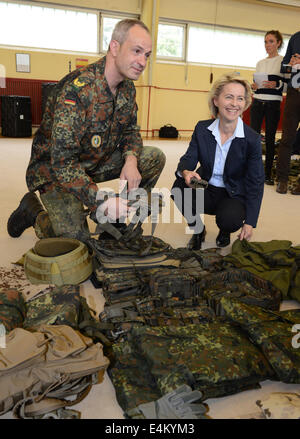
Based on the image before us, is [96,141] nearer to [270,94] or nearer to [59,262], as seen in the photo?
[59,262]

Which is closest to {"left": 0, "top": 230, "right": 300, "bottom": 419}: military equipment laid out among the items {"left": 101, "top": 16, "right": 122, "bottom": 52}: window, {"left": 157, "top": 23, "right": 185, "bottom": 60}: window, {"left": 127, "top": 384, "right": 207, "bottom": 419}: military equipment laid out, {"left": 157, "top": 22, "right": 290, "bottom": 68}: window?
{"left": 127, "top": 384, "right": 207, "bottom": 419}: military equipment laid out

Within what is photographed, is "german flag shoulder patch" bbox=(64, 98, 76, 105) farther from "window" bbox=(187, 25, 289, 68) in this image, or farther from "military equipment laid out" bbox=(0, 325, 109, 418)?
"window" bbox=(187, 25, 289, 68)

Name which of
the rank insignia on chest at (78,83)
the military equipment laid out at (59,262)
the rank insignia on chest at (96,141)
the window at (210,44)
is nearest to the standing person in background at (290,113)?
the rank insignia on chest at (96,141)

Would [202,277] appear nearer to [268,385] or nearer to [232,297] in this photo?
[232,297]

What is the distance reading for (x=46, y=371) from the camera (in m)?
1.21

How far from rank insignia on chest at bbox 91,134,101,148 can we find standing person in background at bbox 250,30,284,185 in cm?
279

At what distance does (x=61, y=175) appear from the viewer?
1.97 meters

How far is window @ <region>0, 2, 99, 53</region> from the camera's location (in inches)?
300

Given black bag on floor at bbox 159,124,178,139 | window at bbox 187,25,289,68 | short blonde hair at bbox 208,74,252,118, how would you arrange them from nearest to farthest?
short blonde hair at bbox 208,74,252,118 < black bag on floor at bbox 159,124,178,139 < window at bbox 187,25,289,68

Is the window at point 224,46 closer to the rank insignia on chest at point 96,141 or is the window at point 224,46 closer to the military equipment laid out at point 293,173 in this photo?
the military equipment laid out at point 293,173

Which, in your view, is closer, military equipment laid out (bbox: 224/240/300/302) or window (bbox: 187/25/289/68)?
military equipment laid out (bbox: 224/240/300/302)

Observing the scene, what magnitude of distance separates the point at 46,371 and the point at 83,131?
126 cm

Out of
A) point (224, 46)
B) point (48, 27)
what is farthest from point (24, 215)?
point (224, 46)

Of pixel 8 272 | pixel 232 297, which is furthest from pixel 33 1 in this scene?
pixel 232 297
